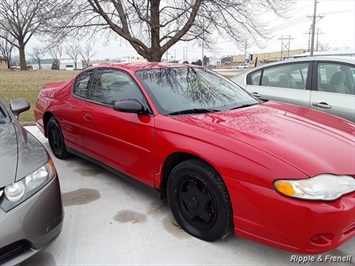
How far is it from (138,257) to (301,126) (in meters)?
1.67

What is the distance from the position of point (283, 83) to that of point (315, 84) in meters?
0.51

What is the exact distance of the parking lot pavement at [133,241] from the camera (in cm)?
235

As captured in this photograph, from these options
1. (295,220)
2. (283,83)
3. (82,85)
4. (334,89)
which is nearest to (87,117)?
(82,85)

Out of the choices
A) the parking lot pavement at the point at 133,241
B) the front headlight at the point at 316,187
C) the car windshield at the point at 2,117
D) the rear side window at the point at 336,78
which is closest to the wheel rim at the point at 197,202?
the parking lot pavement at the point at 133,241

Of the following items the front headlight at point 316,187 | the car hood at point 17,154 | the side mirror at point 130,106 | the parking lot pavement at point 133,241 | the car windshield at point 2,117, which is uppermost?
the side mirror at point 130,106

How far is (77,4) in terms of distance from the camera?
10.4 meters

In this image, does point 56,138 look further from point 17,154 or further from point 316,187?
point 316,187

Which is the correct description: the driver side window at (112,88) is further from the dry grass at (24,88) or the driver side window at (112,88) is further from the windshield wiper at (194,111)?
the dry grass at (24,88)

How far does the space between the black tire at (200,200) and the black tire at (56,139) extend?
232cm

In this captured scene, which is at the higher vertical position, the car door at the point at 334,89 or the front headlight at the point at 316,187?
the car door at the point at 334,89

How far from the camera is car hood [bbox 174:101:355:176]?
6.81 feet

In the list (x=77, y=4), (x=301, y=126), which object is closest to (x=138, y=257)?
(x=301, y=126)

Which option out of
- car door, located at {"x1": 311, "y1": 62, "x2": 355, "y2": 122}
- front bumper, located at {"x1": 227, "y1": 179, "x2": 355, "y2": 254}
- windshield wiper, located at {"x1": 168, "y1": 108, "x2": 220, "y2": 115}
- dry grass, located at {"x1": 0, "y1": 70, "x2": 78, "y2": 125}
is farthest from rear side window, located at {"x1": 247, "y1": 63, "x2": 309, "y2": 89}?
dry grass, located at {"x1": 0, "y1": 70, "x2": 78, "y2": 125}

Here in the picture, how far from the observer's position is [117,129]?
10.5 feet
